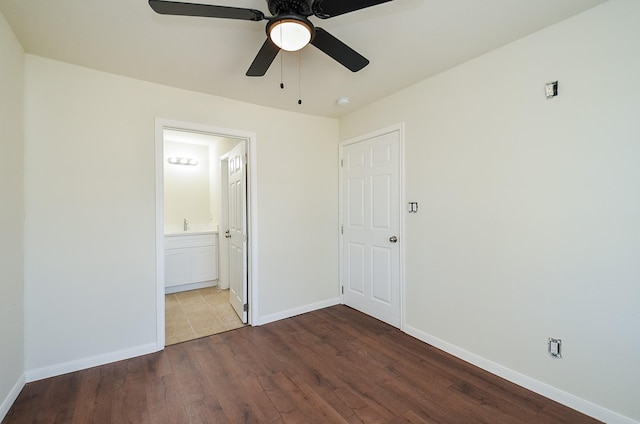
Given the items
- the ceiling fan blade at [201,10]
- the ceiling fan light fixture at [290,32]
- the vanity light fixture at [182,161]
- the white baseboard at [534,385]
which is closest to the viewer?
the ceiling fan blade at [201,10]

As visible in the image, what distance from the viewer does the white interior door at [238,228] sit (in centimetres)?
320

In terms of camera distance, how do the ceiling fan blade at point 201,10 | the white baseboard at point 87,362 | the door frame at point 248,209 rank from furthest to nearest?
the door frame at point 248,209, the white baseboard at point 87,362, the ceiling fan blade at point 201,10

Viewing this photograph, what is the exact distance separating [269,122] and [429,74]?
5.75 feet

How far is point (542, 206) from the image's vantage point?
6.39 feet

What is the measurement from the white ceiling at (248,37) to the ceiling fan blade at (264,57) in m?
0.25

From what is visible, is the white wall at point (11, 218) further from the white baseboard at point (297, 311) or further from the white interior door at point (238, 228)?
the white baseboard at point (297, 311)

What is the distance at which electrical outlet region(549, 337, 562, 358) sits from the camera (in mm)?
1878

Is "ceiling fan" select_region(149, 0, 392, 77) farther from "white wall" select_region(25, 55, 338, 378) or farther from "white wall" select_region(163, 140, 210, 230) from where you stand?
"white wall" select_region(163, 140, 210, 230)

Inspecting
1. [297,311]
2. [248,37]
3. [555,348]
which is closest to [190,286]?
[297,311]

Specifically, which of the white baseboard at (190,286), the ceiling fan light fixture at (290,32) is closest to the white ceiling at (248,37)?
the ceiling fan light fixture at (290,32)

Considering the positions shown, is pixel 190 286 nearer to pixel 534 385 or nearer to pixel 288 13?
pixel 288 13

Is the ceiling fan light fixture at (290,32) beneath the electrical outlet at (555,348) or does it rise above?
above

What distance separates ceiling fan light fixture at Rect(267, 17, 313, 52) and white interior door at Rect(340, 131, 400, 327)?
1.74 meters

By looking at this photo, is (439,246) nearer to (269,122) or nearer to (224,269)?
(269,122)
